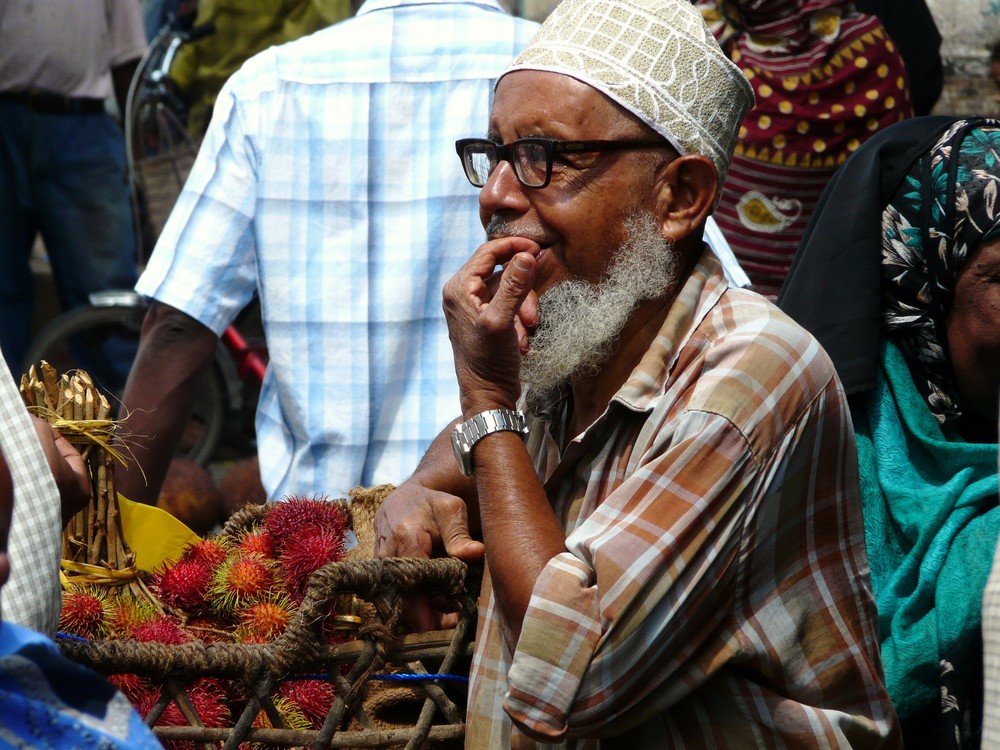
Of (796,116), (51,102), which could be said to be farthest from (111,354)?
(796,116)

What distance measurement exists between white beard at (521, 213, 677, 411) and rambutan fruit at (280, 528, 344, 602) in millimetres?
526

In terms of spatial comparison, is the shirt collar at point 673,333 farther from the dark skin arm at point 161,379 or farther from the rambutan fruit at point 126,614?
the dark skin arm at point 161,379

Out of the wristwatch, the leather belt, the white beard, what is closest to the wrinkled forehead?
the white beard

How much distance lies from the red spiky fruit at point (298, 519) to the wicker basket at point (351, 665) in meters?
0.33

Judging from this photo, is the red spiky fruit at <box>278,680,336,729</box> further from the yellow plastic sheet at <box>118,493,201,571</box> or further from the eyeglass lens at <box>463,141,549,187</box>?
the eyeglass lens at <box>463,141,549,187</box>

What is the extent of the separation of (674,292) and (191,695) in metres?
1.06

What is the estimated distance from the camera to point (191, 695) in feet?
6.94

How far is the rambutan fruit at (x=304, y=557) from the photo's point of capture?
7.68ft

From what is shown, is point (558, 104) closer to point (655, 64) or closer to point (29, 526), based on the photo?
point (655, 64)

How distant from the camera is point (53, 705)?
1.36 m

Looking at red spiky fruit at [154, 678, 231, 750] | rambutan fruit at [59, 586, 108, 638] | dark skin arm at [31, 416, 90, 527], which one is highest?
dark skin arm at [31, 416, 90, 527]

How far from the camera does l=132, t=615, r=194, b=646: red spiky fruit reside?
2186mm

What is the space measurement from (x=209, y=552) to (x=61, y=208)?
14.0ft

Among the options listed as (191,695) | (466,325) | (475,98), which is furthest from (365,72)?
(191,695)
